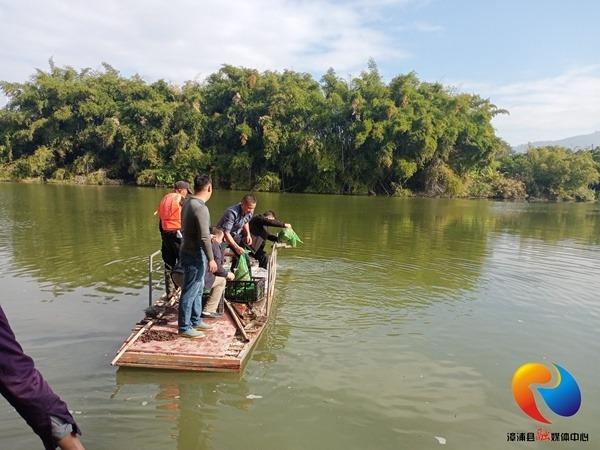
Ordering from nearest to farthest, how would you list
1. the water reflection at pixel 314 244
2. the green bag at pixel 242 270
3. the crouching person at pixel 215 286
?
1. the crouching person at pixel 215 286
2. the green bag at pixel 242 270
3. the water reflection at pixel 314 244

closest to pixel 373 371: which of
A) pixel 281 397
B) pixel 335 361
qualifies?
pixel 335 361

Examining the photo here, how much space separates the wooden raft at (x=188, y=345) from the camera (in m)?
5.13

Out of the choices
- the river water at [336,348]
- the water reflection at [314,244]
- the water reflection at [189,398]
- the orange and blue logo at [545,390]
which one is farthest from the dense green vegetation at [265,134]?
the water reflection at [189,398]

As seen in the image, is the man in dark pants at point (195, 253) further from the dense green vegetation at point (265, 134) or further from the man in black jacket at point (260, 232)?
the dense green vegetation at point (265, 134)

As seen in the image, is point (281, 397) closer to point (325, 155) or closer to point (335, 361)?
point (335, 361)

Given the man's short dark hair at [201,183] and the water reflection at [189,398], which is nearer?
the water reflection at [189,398]

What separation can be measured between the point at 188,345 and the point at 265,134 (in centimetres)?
4089

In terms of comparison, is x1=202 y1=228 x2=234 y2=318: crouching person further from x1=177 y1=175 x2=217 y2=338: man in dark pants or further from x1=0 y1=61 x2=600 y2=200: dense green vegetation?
x1=0 y1=61 x2=600 y2=200: dense green vegetation

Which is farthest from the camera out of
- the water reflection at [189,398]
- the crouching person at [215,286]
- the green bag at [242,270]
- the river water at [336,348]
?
the green bag at [242,270]

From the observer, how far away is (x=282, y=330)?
6.87 m

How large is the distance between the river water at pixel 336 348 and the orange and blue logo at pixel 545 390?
0.10 metres

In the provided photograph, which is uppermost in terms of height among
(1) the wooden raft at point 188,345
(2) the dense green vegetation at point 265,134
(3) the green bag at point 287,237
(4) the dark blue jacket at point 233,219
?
(2) the dense green vegetation at point 265,134

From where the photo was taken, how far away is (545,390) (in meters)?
5.50

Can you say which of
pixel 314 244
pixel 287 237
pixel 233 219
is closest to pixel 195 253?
pixel 233 219
